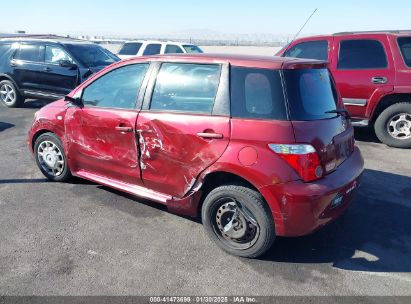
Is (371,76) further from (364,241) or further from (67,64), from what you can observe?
(67,64)

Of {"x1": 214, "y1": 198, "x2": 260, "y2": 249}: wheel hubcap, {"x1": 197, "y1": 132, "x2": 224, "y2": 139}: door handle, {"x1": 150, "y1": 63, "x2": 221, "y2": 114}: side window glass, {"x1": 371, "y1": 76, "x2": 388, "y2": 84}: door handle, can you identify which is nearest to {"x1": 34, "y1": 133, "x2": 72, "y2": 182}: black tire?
{"x1": 150, "y1": 63, "x2": 221, "y2": 114}: side window glass

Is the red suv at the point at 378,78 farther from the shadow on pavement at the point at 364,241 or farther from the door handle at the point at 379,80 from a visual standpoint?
the shadow on pavement at the point at 364,241

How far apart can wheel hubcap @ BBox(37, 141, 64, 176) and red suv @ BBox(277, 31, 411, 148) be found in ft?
16.1

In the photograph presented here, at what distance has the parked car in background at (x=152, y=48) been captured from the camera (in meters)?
13.5

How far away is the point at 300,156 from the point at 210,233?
1124 millimetres

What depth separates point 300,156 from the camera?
286cm

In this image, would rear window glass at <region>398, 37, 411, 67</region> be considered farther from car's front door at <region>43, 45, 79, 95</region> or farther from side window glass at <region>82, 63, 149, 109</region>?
car's front door at <region>43, 45, 79, 95</region>

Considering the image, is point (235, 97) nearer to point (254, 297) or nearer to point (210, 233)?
point (210, 233)

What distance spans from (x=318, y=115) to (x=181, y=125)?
120 cm

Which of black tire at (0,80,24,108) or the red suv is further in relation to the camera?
black tire at (0,80,24,108)

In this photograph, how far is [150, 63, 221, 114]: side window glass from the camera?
129 inches

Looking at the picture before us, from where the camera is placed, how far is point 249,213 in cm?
312

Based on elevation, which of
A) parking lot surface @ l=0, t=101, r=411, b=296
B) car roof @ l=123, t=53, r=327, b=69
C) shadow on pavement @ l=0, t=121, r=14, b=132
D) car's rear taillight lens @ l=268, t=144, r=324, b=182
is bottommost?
shadow on pavement @ l=0, t=121, r=14, b=132

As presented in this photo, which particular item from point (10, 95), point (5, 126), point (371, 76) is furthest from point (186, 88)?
point (10, 95)
